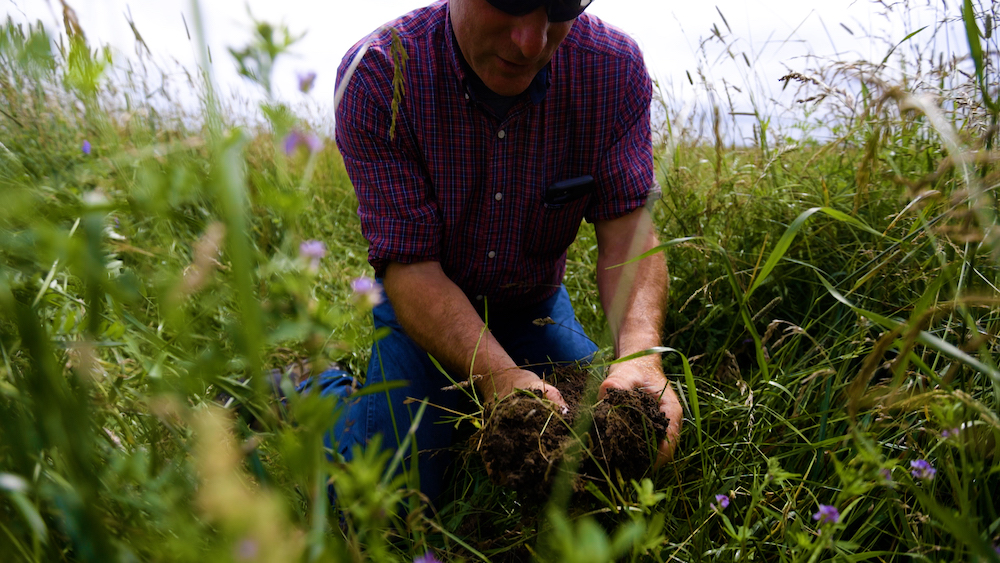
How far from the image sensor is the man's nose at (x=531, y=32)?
1.65m

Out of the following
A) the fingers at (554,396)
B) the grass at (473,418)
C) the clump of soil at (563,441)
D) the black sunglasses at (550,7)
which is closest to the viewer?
the grass at (473,418)

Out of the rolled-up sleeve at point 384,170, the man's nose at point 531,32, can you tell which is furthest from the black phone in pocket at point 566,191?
the man's nose at point 531,32

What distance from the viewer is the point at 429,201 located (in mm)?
2053

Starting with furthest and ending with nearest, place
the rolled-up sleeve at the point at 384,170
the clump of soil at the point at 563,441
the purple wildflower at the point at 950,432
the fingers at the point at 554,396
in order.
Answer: the rolled-up sleeve at the point at 384,170, the fingers at the point at 554,396, the clump of soil at the point at 563,441, the purple wildflower at the point at 950,432

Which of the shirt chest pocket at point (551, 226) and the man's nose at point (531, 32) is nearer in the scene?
the man's nose at point (531, 32)

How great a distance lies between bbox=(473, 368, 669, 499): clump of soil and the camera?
1175 millimetres

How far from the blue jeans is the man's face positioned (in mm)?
777

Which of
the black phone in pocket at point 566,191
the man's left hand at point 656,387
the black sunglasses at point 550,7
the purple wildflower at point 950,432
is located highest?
the black sunglasses at point 550,7

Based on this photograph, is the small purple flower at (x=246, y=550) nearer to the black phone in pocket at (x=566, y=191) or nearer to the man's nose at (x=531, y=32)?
the man's nose at (x=531, y=32)

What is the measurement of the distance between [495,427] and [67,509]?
0.74 meters

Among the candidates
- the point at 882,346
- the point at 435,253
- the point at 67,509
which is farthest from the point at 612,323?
the point at 67,509

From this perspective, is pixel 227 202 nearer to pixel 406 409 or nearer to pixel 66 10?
pixel 66 10

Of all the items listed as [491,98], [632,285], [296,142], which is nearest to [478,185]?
[491,98]

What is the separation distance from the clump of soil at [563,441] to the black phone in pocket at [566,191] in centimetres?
101
